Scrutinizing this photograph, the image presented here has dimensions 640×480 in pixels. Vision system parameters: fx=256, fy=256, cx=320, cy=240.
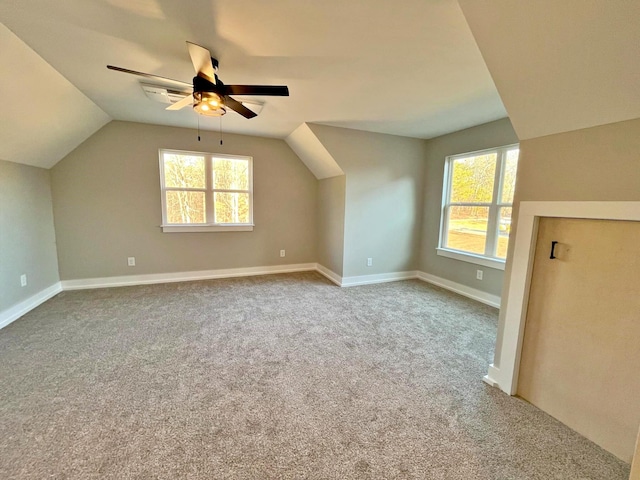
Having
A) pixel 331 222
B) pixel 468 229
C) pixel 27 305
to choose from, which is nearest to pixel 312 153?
pixel 331 222

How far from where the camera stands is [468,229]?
384 cm

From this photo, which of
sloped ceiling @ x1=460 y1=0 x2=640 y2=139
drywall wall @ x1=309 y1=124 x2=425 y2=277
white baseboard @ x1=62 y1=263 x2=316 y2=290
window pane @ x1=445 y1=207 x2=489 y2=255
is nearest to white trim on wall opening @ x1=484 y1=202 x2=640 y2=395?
sloped ceiling @ x1=460 y1=0 x2=640 y2=139

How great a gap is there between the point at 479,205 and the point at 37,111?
5250 mm

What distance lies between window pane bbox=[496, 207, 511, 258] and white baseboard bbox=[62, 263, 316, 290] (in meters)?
3.09

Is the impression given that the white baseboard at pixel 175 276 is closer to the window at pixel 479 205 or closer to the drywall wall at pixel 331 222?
the drywall wall at pixel 331 222

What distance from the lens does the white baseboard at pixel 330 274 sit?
4257mm

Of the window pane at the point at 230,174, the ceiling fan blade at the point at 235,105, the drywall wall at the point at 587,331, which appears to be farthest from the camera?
the window pane at the point at 230,174

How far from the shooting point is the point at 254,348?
92.4 inches

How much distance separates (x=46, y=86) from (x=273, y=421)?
11.3 feet

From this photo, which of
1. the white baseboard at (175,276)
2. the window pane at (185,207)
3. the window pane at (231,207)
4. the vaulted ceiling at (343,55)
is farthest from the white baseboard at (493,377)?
the window pane at (185,207)

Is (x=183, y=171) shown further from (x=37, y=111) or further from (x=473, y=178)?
(x=473, y=178)

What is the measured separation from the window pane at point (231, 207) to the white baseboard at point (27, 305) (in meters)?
2.33

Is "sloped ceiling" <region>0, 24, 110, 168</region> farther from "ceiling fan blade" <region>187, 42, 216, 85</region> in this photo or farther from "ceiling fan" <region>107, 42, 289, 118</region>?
"ceiling fan blade" <region>187, 42, 216, 85</region>

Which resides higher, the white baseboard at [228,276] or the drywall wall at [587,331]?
the drywall wall at [587,331]
